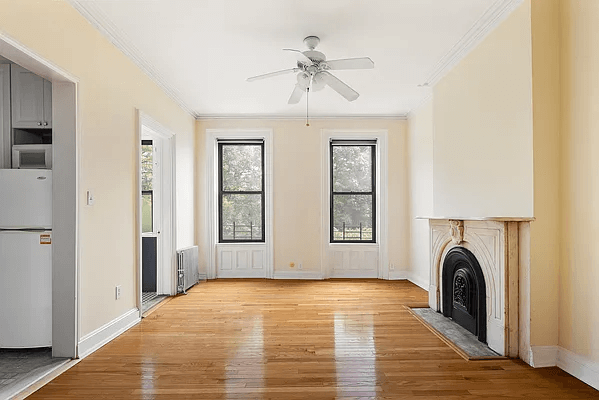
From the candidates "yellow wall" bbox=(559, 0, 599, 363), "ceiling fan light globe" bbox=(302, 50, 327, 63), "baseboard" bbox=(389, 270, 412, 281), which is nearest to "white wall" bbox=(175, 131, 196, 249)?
"ceiling fan light globe" bbox=(302, 50, 327, 63)

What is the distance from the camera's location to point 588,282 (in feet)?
8.49

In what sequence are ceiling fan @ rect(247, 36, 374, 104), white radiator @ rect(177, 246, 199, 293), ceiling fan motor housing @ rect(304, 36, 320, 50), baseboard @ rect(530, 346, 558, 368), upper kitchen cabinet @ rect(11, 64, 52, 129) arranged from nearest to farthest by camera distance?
1. baseboard @ rect(530, 346, 558, 368)
2. upper kitchen cabinet @ rect(11, 64, 52, 129)
3. ceiling fan @ rect(247, 36, 374, 104)
4. ceiling fan motor housing @ rect(304, 36, 320, 50)
5. white radiator @ rect(177, 246, 199, 293)

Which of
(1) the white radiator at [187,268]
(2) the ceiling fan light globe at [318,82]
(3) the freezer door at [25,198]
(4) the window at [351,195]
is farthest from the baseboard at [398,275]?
(3) the freezer door at [25,198]

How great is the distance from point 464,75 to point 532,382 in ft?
9.18

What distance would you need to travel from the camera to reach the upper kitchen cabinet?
3332 millimetres

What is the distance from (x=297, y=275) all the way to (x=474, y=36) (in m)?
4.43

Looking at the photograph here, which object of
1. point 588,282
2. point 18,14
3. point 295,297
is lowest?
point 295,297

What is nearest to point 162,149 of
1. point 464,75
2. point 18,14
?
point 18,14

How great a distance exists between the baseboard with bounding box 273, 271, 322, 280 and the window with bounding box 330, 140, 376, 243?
66cm

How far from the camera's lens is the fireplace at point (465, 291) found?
3363mm

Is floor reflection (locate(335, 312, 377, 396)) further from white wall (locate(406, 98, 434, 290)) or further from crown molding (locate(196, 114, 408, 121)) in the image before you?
crown molding (locate(196, 114, 408, 121))

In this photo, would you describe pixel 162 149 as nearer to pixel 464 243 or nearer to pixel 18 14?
pixel 18 14

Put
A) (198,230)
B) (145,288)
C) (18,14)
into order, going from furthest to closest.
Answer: (198,230) → (145,288) → (18,14)

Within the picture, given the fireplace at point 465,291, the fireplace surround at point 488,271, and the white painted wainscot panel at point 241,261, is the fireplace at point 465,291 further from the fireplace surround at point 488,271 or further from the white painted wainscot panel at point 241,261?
the white painted wainscot panel at point 241,261
